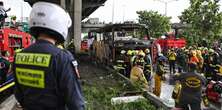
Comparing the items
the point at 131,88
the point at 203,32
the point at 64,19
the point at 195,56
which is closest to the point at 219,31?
the point at 203,32

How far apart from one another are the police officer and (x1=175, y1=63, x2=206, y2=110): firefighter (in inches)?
185

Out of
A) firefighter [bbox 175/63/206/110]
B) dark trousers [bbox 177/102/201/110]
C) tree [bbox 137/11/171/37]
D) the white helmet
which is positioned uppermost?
tree [bbox 137/11/171/37]

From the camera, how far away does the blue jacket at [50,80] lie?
9.59 ft

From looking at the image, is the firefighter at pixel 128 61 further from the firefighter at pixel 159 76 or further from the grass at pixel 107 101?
the firefighter at pixel 159 76

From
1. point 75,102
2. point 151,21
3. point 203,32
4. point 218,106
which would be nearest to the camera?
point 75,102

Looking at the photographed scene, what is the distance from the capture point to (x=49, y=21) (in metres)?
3.03

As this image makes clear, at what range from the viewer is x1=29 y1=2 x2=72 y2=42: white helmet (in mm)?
3046

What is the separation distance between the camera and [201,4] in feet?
118

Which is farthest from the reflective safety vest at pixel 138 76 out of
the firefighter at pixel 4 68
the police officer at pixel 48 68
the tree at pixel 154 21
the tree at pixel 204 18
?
the tree at pixel 154 21

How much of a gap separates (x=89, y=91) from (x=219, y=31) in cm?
2812

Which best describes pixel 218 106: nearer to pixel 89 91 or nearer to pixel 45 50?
pixel 89 91

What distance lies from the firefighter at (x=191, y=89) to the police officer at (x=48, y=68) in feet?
15.4

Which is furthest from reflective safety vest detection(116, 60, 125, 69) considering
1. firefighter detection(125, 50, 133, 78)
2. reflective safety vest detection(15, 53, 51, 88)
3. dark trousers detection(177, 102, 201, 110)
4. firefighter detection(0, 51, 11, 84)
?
reflective safety vest detection(15, 53, 51, 88)

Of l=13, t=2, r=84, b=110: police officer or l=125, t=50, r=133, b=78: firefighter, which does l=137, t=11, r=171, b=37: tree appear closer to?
l=125, t=50, r=133, b=78: firefighter
